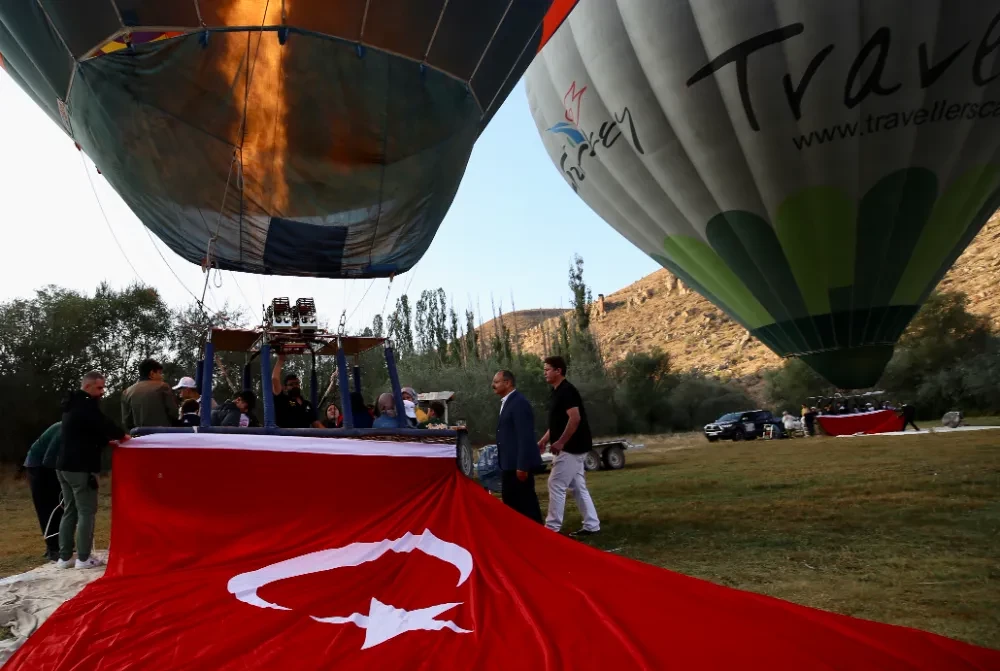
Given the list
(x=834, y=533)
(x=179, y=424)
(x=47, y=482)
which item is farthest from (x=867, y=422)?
(x=47, y=482)

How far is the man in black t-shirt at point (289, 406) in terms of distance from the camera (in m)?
5.83

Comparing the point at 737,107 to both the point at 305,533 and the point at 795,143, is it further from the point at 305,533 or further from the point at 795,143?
the point at 305,533

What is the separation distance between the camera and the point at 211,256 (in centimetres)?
643

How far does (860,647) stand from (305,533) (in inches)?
119

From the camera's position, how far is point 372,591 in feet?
11.5

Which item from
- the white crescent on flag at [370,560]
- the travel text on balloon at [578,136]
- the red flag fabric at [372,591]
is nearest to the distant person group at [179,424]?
the red flag fabric at [372,591]

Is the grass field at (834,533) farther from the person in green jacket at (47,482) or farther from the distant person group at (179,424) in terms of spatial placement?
the distant person group at (179,424)

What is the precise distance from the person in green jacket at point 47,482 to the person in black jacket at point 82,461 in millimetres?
479

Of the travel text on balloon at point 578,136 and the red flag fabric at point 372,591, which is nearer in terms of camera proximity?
the red flag fabric at point 372,591

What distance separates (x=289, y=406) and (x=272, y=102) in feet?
7.94

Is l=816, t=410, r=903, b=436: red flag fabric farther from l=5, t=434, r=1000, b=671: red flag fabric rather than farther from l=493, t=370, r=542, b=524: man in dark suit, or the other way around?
l=5, t=434, r=1000, b=671: red flag fabric

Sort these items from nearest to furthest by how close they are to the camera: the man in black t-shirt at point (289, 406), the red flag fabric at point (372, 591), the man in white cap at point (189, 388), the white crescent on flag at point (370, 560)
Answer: the red flag fabric at point (372, 591), the white crescent on flag at point (370, 560), the man in black t-shirt at point (289, 406), the man in white cap at point (189, 388)

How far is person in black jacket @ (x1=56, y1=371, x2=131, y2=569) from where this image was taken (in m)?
5.30

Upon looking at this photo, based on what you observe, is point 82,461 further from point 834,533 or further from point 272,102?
point 834,533
